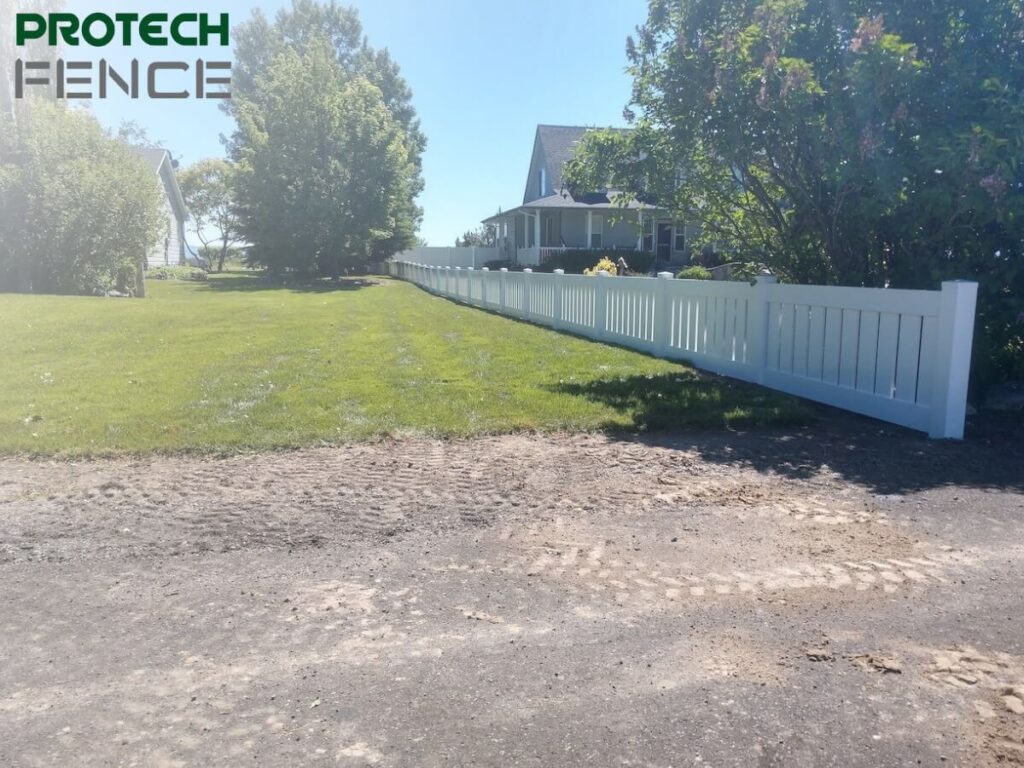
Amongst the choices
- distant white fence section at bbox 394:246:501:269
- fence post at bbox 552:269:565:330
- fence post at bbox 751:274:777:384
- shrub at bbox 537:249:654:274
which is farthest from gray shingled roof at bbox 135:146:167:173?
fence post at bbox 751:274:777:384

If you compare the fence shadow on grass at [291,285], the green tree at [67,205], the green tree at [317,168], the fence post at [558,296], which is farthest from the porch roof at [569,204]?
the fence post at [558,296]

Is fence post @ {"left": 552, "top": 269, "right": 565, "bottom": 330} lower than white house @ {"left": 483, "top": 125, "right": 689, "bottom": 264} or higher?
lower

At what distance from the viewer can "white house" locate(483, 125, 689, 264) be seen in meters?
35.1

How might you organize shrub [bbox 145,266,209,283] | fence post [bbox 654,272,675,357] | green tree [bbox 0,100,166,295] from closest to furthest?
fence post [bbox 654,272,675,357], green tree [bbox 0,100,166,295], shrub [bbox 145,266,209,283]

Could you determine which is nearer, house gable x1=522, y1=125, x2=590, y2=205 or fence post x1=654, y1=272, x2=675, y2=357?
fence post x1=654, y1=272, x2=675, y2=357

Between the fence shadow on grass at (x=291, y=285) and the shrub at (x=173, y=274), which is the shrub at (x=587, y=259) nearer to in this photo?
the fence shadow on grass at (x=291, y=285)

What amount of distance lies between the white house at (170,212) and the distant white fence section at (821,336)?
34.9 metres

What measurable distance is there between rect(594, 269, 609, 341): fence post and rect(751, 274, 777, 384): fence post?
4.59 metres

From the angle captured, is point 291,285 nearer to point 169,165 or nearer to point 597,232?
point 597,232

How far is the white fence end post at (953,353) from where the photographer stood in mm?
6789

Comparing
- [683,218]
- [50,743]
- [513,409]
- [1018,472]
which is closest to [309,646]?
[50,743]

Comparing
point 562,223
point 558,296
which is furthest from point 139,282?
point 558,296

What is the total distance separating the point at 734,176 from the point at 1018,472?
540cm

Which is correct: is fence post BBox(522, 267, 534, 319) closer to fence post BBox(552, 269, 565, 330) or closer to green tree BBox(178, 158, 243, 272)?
fence post BBox(552, 269, 565, 330)
